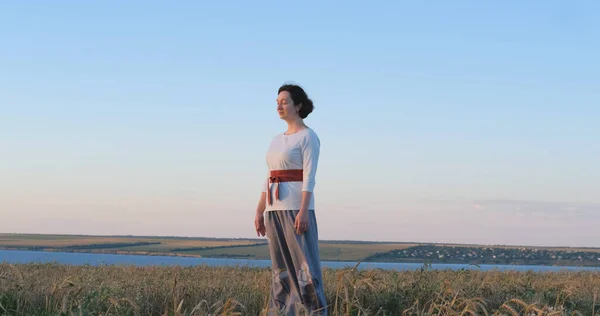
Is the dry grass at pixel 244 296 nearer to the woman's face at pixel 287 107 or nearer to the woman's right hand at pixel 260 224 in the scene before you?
the woman's right hand at pixel 260 224

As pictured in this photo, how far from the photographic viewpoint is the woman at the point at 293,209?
597 cm

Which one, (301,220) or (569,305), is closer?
(301,220)

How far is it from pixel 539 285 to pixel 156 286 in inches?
197

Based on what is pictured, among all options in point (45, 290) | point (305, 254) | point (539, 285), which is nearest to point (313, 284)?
point (305, 254)

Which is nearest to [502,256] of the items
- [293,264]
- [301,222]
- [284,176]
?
A: [293,264]

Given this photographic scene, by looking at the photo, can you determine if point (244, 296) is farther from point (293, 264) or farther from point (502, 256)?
point (502, 256)

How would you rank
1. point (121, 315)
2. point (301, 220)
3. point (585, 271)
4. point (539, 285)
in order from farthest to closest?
point (585, 271) → point (539, 285) → point (301, 220) → point (121, 315)

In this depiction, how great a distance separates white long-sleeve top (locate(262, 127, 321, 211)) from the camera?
5965 millimetres

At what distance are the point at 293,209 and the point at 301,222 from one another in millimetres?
203

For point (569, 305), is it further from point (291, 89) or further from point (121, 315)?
point (121, 315)

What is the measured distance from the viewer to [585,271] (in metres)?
14.3

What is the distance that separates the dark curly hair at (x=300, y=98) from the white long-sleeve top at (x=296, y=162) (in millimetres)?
201

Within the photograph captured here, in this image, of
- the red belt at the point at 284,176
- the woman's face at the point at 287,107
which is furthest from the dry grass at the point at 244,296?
the woman's face at the point at 287,107

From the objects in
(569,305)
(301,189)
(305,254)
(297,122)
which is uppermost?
(297,122)
